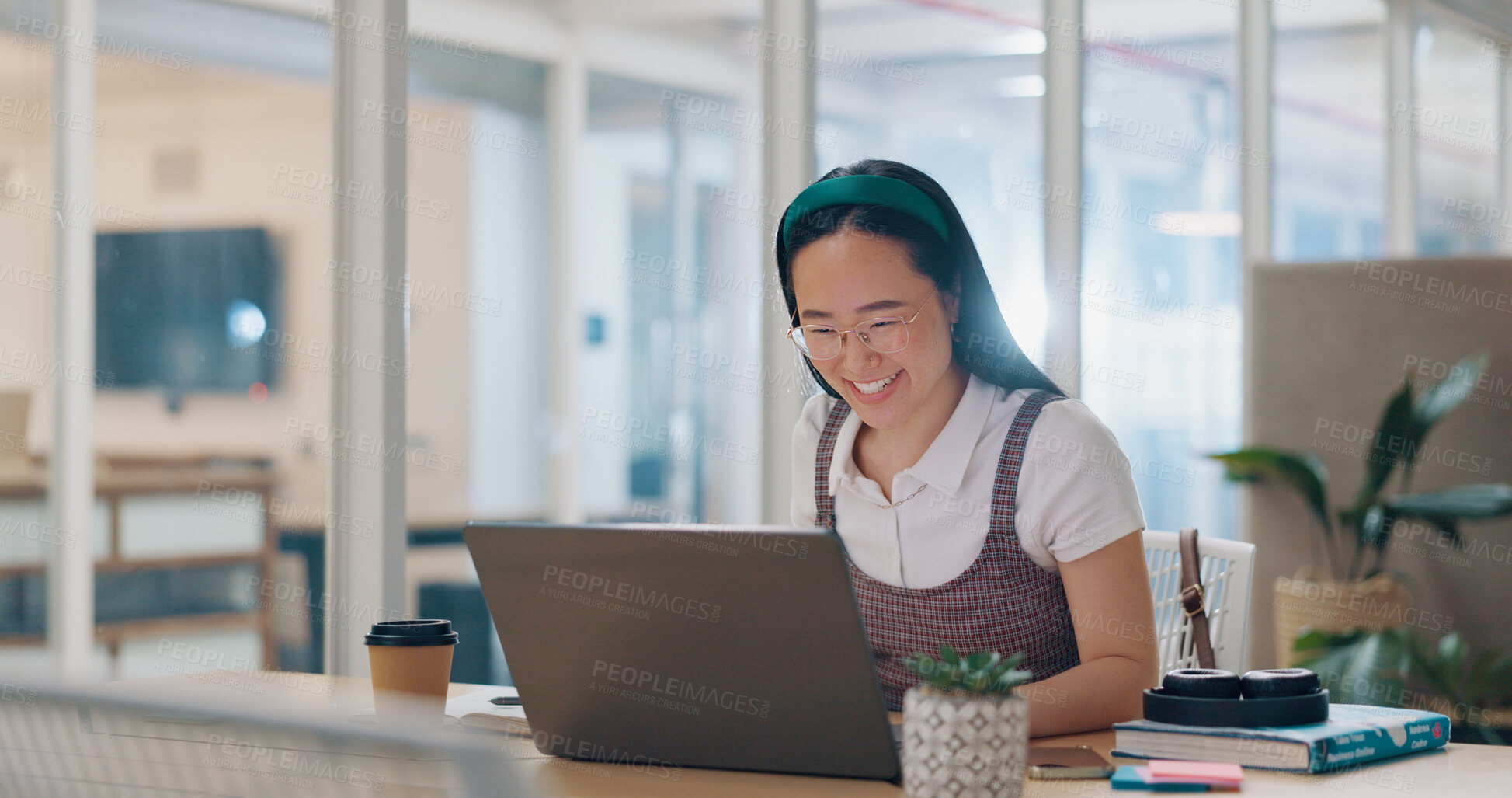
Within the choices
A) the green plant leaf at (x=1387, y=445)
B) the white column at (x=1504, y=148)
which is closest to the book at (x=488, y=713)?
the green plant leaf at (x=1387, y=445)

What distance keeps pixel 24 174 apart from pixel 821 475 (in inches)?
59.1

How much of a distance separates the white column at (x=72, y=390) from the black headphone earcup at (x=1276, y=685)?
1.93 metres

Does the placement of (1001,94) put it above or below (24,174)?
above

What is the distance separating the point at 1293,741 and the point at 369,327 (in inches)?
64.4

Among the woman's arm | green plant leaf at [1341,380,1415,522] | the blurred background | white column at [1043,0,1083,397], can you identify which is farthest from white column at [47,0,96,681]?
green plant leaf at [1341,380,1415,522]

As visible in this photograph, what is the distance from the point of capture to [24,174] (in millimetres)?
2398

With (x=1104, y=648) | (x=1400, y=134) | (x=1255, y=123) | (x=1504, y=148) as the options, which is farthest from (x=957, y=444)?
(x=1504, y=148)

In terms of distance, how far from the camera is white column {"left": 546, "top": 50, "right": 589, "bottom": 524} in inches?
173

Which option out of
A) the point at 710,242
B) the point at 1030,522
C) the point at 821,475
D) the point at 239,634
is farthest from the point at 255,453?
the point at 710,242

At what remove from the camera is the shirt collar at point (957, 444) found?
1722 mm

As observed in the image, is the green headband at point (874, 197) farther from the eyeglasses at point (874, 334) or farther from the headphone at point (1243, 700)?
the headphone at point (1243, 700)

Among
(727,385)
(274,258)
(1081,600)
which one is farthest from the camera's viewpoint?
(727,385)

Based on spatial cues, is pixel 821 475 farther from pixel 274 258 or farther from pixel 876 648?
pixel 274 258

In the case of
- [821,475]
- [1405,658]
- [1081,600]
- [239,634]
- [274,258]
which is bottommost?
[1405,658]
